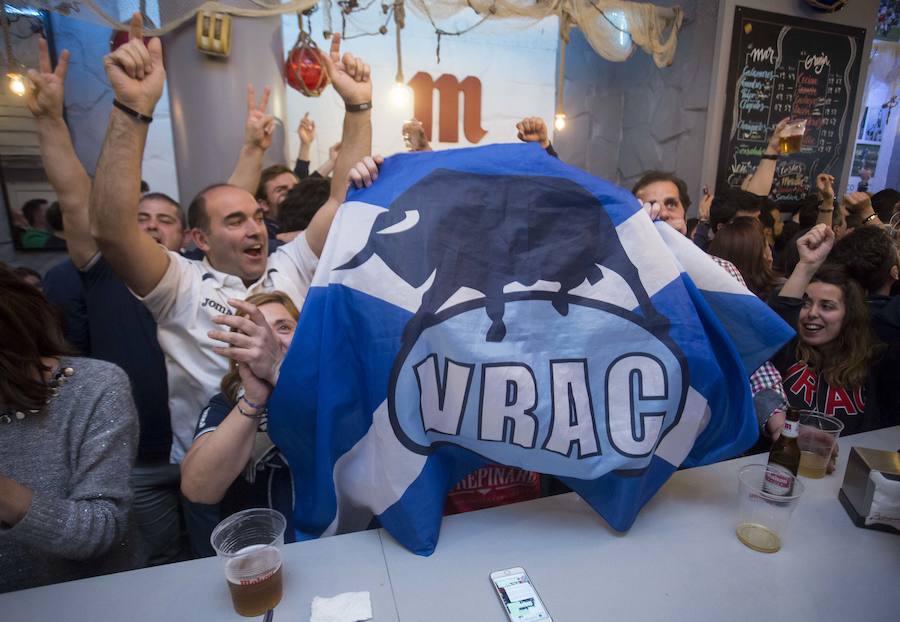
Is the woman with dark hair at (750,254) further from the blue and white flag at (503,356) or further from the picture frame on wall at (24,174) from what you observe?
the picture frame on wall at (24,174)

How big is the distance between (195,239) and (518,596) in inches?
66.9

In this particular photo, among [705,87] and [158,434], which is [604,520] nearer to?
[158,434]

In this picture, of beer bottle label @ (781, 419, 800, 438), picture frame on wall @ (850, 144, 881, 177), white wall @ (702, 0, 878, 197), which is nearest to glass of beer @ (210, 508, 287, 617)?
beer bottle label @ (781, 419, 800, 438)

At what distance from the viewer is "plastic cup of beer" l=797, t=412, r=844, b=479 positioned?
1310 millimetres

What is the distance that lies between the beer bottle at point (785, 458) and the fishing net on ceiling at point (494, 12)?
9.83ft

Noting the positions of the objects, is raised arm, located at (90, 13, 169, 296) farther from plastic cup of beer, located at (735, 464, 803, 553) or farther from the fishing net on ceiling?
plastic cup of beer, located at (735, 464, 803, 553)

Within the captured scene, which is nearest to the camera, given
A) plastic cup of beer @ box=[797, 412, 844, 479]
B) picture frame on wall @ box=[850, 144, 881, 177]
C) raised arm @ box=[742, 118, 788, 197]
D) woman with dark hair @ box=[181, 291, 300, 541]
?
woman with dark hair @ box=[181, 291, 300, 541]

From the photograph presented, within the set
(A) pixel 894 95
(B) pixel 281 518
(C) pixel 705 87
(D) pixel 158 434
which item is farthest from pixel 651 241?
(A) pixel 894 95

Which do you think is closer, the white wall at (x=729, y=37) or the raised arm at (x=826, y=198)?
the raised arm at (x=826, y=198)

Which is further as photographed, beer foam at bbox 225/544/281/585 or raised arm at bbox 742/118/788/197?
raised arm at bbox 742/118/788/197

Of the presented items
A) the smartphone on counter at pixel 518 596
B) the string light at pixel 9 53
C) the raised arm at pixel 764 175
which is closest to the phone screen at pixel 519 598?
the smartphone on counter at pixel 518 596

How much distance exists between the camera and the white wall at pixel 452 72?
5258 millimetres

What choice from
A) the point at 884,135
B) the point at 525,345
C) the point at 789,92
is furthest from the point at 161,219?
the point at 884,135

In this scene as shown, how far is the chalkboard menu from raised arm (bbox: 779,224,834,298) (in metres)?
3.43
